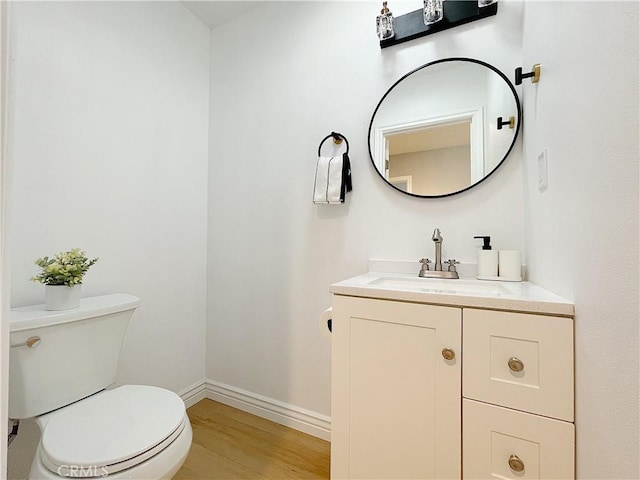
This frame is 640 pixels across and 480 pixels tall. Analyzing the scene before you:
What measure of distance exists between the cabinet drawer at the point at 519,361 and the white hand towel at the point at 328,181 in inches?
34.1

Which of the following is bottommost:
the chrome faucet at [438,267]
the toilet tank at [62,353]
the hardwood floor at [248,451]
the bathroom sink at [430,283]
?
the hardwood floor at [248,451]

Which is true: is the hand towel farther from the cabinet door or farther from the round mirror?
the cabinet door

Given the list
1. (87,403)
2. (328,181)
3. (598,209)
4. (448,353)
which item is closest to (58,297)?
(87,403)

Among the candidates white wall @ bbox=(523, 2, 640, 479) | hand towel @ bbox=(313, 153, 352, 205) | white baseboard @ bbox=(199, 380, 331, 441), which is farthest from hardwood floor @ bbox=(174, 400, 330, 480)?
hand towel @ bbox=(313, 153, 352, 205)

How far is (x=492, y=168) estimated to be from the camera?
1.30 m

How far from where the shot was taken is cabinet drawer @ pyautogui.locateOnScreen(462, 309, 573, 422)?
0.74 metres

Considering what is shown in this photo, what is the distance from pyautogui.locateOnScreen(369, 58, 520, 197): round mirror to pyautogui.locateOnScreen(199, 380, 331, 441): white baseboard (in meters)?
1.30

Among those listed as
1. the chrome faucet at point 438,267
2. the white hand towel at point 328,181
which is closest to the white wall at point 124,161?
the white hand towel at point 328,181

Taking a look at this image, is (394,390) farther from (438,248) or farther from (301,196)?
(301,196)

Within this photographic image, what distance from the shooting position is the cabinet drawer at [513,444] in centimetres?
74

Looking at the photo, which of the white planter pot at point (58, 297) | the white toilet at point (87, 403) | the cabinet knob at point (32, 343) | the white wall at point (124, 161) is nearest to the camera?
the white toilet at point (87, 403)

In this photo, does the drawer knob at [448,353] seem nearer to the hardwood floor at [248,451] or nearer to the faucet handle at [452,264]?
the faucet handle at [452,264]

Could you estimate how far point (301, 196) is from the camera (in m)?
1.73

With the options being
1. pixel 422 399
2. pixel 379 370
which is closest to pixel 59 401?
pixel 379 370
